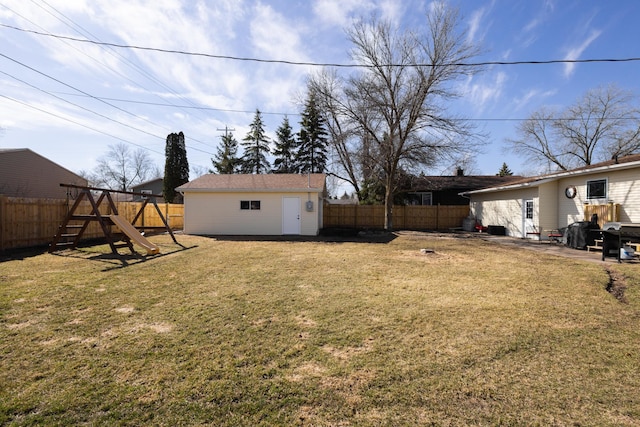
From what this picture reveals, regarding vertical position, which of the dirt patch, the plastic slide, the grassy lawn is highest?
the plastic slide

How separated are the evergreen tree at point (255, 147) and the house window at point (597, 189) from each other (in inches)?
1131

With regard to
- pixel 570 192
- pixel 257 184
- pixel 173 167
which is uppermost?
pixel 173 167

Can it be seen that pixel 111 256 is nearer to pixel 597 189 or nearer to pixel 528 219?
pixel 528 219

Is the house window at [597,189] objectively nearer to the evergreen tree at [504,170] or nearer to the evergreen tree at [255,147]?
the evergreen tree at [255,147]

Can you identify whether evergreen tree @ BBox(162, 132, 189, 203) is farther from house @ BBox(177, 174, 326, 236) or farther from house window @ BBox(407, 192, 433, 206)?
house window @ BBox(407, 192, 433, 206)

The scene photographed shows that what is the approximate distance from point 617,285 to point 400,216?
15779 millimetres

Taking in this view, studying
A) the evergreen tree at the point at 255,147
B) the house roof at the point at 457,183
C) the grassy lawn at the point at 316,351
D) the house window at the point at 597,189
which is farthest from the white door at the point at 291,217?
the evergreen tree at the point at 255,147

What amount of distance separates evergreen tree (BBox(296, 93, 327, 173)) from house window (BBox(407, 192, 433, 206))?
1057 centimetres

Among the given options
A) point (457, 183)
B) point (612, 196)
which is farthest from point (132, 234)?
point (457, 183)

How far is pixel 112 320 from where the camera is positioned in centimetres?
384

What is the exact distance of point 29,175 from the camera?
21453mm

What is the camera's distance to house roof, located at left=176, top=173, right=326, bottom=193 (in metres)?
15.1

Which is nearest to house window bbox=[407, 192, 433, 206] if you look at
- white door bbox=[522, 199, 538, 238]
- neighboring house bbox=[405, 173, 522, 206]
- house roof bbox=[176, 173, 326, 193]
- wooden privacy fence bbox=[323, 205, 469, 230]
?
neighboring house bbox=[405, 173, 522, 206]

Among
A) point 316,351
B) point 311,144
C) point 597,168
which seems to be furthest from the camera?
point 311,144
